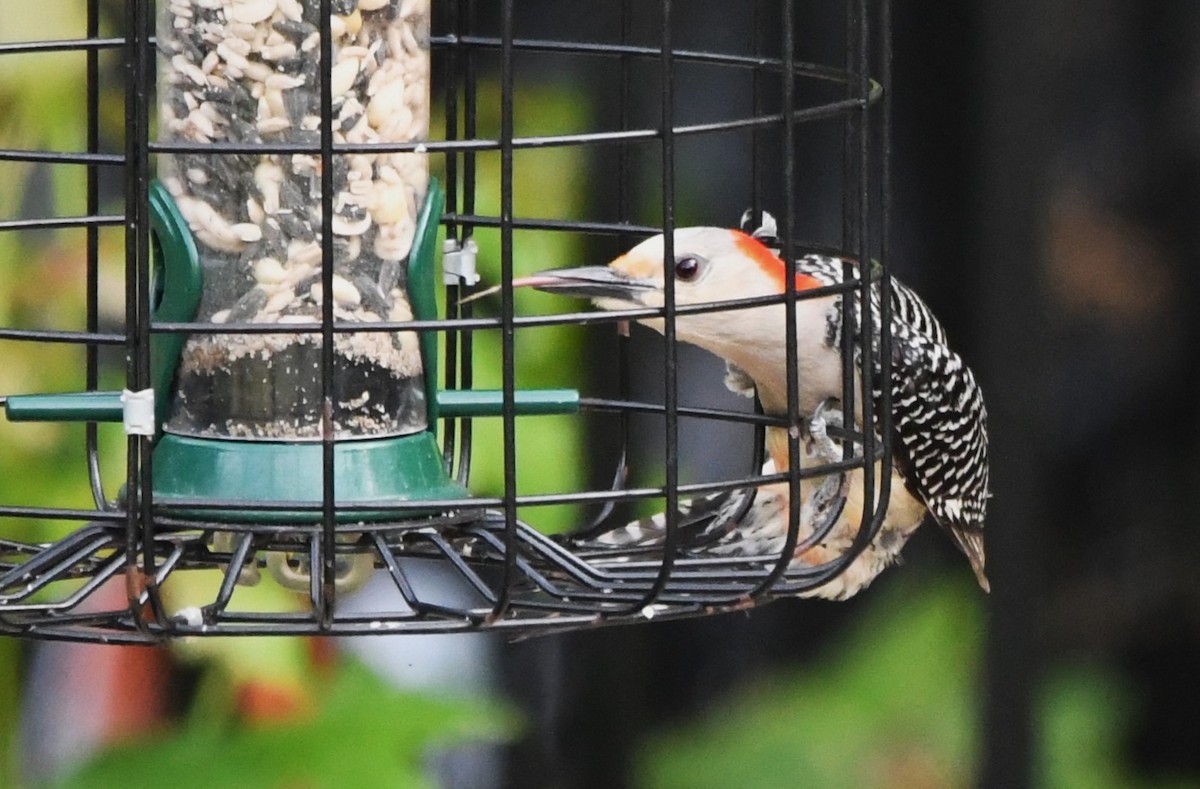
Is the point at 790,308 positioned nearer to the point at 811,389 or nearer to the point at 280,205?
the point at 280,205

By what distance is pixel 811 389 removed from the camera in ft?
8.39

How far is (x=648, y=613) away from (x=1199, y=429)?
202 centimetres

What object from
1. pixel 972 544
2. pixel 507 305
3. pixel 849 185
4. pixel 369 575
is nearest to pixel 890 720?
pixel 972 544

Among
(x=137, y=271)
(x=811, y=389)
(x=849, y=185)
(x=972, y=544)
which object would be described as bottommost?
(x=972, y=544)

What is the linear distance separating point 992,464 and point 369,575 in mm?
1716

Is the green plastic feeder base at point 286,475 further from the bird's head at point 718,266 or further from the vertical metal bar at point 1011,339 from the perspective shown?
the vertical metal bar at point 1011,339

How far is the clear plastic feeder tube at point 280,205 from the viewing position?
179 cm

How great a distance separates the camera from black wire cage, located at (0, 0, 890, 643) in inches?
60.0

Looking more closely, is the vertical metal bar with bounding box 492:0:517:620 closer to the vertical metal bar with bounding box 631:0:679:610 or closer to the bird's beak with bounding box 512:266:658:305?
the vertical metal bar with bounding box 631:0:679:610

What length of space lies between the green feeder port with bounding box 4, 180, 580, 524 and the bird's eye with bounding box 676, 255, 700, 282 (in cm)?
51

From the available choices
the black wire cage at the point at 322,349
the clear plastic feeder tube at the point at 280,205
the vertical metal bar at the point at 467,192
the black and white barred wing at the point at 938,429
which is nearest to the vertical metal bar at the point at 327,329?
the black wire cage at the point at 322,349

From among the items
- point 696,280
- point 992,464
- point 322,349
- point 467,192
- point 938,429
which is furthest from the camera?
point 992,464

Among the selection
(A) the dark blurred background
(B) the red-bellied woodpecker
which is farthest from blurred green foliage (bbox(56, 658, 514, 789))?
(B) the red-bellied woodpecker

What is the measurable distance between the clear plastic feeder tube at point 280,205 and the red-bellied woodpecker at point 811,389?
0.27m
